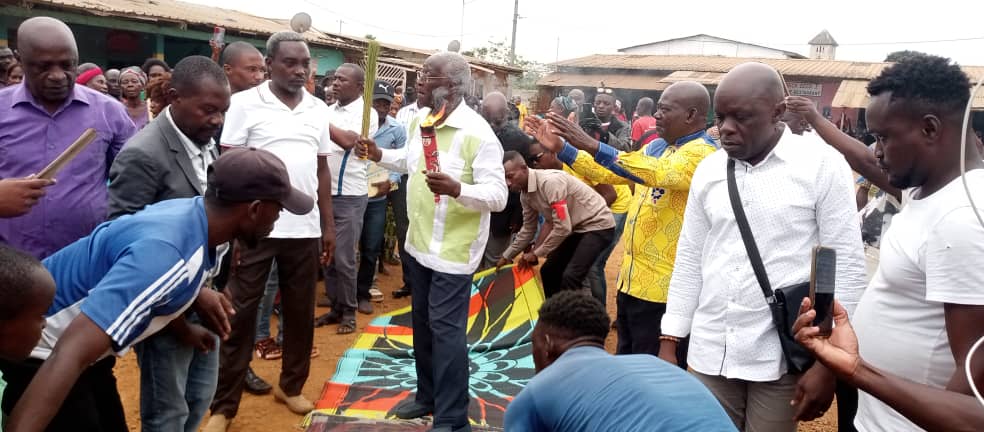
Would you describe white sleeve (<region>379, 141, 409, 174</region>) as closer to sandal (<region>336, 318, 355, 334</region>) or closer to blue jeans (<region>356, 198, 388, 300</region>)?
sandal (<region>336, 318, 355, 334</region>)

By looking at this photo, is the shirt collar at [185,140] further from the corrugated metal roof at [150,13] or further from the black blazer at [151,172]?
the corrugated metal roof at [150,13]

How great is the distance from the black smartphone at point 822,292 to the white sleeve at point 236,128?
3.07m

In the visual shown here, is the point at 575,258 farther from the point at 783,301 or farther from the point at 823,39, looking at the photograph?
the point at 823,39

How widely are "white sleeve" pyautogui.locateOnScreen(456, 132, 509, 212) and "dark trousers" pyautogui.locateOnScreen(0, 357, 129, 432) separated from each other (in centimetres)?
189

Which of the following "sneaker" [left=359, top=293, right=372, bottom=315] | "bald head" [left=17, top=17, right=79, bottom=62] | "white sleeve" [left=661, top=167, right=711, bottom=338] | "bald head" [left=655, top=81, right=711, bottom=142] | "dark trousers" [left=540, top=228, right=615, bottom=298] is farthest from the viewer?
"sneaker" [left=359, top=293, right=372, bottom=315]

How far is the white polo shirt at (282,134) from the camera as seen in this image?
13.2 ft

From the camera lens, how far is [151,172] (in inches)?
118

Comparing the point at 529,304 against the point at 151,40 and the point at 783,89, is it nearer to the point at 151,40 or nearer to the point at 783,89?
the point at 783,89

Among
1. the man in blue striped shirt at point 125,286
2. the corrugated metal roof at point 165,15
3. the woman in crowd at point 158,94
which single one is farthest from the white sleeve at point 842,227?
the corrugated metal roof at point 165,15

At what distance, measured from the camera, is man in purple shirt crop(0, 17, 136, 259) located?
3.27 meters

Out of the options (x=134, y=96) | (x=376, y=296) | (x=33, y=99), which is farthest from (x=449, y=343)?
(x=134, y=96)

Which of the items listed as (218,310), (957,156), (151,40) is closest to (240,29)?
(151,40)

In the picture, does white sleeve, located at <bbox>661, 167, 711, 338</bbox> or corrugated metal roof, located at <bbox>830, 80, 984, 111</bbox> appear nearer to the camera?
white sleeve, located at <bbox>661, 167, 711, 338</bbox>

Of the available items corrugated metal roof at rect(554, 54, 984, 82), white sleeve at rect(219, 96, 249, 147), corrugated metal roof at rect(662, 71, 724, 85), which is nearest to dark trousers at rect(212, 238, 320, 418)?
white sleeve at rect(219, 96, 249, 147)
